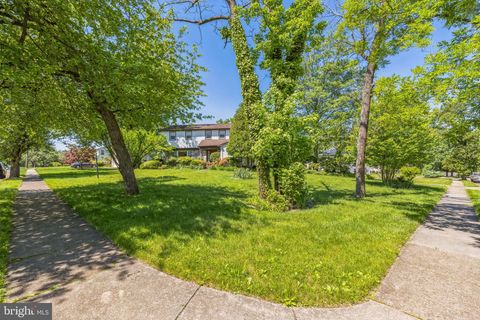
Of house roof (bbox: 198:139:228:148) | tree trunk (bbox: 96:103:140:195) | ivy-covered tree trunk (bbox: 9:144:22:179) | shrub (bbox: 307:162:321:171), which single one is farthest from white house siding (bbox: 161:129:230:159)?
tree trunk (bbox: 96:103:140:195)

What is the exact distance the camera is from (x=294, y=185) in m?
7.07

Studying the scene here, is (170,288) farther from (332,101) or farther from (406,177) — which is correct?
(332,101)

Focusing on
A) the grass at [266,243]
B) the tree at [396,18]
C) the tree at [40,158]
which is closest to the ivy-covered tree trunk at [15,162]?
the grass at [266,243]

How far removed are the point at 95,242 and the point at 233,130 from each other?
81.4ft

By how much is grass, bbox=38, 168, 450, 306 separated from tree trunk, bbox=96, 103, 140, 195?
1.58 m

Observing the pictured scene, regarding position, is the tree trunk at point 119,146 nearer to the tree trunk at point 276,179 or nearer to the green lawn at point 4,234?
the green lawn at point 4,234

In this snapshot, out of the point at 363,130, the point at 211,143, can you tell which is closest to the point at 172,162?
the point at 211,143

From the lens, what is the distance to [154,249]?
3953 mm

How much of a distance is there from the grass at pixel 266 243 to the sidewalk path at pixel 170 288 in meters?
0.19

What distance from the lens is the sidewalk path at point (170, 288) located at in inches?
97.7

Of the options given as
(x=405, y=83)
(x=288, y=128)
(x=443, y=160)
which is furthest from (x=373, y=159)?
(x=443, y=160)

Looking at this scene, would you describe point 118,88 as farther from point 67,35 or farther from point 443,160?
point 443,160

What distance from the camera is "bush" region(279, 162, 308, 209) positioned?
6988mm

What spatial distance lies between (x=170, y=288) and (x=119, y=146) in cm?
722
